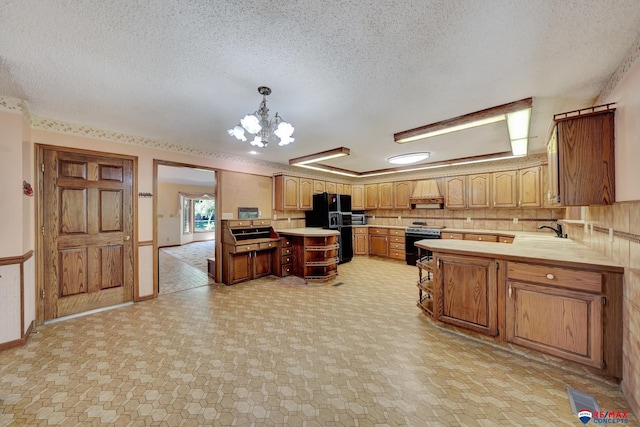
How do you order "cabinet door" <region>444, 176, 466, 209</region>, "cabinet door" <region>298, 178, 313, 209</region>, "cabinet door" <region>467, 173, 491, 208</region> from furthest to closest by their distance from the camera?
"cabinet door" <region>298, 178, 313, 209</region>, "cabinet door" <region>444, 176, 466, 209</region>, "cabinet door" <region>467, 173, 491, 208</region>

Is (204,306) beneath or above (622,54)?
beneath

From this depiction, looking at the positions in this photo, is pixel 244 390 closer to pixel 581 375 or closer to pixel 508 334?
pixel 508 334

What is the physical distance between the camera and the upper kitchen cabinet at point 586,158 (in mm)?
1867

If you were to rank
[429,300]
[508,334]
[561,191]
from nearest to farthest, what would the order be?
1. [561,191]
2. [508,334]
3. [429,300]

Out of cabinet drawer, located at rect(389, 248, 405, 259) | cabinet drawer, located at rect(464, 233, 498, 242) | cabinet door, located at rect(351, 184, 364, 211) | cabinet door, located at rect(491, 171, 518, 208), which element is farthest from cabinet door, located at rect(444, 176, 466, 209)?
cabinet door, located at rect(351, 184, 364, 211)

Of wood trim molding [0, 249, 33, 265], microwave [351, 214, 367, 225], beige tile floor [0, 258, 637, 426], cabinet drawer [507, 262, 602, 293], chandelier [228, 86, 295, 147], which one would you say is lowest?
beige tile floor [0, 258, 637, 426]

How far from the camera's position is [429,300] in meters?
3.01

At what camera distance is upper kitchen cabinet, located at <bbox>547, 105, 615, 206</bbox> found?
1867mm

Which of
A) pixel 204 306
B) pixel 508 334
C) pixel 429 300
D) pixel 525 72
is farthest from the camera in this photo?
pixel 204 306

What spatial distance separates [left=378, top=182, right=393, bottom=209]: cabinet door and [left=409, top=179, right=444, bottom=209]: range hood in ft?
2.07

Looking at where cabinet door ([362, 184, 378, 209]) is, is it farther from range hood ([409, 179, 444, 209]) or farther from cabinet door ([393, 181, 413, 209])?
range hood ([409, 179, 444, 209])

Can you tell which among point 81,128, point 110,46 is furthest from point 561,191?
point 81,128

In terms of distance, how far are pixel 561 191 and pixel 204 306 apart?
4.13 metres

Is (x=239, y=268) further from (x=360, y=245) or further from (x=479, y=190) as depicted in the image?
(x=479, y=190)
